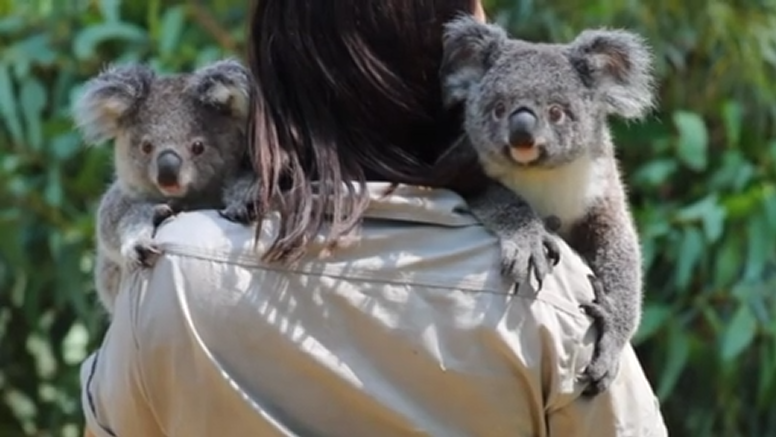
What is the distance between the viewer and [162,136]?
7.61ft

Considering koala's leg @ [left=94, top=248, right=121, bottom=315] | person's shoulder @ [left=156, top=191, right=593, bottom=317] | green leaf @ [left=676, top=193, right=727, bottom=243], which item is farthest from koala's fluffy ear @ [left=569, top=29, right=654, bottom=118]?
green leaf @ [left=676, top=193, right=727, bottom=243]

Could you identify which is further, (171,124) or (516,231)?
(171,124)

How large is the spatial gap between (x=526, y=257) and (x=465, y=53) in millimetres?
377

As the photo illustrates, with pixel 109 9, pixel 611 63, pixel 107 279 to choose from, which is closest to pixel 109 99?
pixel 107 279

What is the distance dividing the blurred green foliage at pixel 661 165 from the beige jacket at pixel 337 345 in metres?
1.59

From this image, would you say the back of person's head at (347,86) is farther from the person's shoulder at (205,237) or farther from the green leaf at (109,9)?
the green leaf at (109,9)

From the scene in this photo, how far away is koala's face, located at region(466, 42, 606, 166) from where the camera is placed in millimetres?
1966

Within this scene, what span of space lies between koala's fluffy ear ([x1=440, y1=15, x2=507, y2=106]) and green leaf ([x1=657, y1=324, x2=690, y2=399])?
1.36 meters

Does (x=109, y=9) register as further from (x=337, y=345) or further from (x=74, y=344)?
(x=337, y=345)

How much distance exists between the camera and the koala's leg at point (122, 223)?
2.02 metres

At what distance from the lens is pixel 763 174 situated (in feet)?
10.8

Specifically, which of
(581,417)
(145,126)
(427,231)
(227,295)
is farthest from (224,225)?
(145,126)

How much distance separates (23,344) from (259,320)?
7.16 feet

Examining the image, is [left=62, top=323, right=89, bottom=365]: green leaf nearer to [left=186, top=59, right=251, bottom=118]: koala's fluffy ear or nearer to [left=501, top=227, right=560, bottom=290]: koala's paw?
[left=186, top=59, right=251, bottom=118]: koala's fluffy ear
